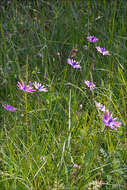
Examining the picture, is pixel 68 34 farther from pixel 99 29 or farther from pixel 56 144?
pixel 56 144

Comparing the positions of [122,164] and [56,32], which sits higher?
[56,32]

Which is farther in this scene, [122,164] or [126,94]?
[126,94]

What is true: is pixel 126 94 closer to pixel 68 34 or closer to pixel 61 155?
pixel 61 155

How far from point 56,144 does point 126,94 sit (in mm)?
435

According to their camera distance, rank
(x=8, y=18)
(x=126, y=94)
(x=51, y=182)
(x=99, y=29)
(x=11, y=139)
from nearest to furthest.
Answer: (x=51, y=182) → (x=11, y=139) → (x=126, y=94) → (x=99, y=29) → (x=8, y=18)

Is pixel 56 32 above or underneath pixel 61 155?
above

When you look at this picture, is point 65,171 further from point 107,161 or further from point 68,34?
point 68,34

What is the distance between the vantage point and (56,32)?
2.13 meters

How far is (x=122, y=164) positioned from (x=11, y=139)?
42 cm

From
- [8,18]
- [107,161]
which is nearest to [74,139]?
[107,161]

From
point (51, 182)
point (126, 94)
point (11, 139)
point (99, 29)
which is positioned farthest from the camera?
point (99, 29)

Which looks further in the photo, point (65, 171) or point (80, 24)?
point (80, 24)

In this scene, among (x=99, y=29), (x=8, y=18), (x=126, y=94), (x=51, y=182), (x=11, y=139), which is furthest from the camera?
Answer: (x=8, y=18)

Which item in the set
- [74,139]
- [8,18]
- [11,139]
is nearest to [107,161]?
[74,139]
